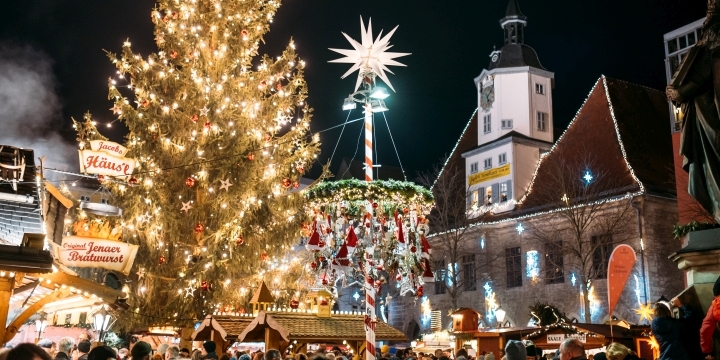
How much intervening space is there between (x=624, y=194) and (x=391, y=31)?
77.4 feet

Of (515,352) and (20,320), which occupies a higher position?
(20,320)

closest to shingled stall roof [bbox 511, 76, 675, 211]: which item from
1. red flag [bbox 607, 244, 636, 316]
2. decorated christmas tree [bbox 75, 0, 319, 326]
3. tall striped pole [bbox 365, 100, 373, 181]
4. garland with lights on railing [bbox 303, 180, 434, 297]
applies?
red flag [bbox 607, 244, 636, 316]

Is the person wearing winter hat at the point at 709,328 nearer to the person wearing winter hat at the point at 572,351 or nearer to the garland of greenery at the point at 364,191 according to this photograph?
the person wearing winter hat at the point at 572,351

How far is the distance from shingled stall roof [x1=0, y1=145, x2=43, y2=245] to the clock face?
32510 mm

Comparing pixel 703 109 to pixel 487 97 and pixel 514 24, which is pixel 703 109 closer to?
pixel 487 97

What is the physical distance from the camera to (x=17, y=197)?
550 inches

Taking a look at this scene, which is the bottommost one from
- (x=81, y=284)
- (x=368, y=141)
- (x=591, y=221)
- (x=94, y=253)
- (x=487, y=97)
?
(x=81, y=284)

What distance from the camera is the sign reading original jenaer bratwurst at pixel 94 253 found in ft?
43.7

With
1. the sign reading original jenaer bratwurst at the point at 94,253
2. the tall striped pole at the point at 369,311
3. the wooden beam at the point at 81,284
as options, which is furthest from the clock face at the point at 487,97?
the wooden beam at the point at 81,284

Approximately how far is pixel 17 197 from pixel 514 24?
125ft

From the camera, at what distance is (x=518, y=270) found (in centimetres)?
3912

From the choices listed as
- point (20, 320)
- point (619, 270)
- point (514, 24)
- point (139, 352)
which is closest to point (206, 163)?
point (20, 320)

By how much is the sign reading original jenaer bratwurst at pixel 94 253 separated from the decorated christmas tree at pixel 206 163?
5.88m

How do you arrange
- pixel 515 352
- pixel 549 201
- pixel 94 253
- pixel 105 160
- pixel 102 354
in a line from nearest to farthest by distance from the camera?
pixel 102 354, pixel 515 352, pixel 94 253, pixel 105 160, pixel 549 201
